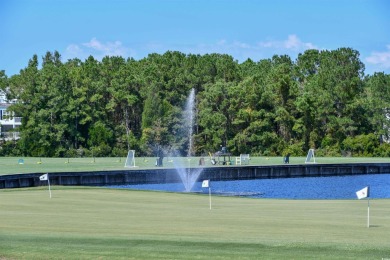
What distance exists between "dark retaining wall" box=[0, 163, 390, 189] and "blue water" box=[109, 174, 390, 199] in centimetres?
123

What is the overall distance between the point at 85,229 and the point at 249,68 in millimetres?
115229

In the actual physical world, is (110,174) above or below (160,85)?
below

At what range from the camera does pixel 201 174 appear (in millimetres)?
75375

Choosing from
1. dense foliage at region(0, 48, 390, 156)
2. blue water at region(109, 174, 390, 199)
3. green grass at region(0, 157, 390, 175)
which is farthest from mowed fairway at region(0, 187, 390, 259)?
dense foliage at region(0, 48, 390, 156)

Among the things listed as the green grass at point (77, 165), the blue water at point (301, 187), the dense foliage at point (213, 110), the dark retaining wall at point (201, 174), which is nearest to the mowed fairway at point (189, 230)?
the dark retaining wall at point (201, 174)

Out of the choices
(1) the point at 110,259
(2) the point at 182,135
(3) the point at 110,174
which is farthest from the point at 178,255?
(2) the point at 182,135

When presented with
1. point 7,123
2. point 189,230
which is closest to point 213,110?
point 7,123

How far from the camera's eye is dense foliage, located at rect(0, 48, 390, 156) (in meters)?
112

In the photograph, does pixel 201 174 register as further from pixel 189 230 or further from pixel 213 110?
pixel 189 230

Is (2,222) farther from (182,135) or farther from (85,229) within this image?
(182,135)

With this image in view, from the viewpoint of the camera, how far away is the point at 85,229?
906 inches

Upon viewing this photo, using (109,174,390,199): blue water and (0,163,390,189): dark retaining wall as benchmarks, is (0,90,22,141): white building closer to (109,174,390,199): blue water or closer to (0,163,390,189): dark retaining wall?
(0,163,390,189): dark retaining wall

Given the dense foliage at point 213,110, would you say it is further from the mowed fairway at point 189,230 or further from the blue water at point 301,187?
the mowed fairway at point 189,230

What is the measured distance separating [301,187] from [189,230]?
47.5 metres
